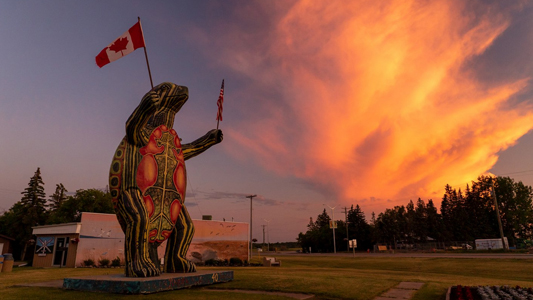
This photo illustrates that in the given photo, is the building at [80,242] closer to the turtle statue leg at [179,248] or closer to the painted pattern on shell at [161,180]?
the turtle statue leg at [179,248]

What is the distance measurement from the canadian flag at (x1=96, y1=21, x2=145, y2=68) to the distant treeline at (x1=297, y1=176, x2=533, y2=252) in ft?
235

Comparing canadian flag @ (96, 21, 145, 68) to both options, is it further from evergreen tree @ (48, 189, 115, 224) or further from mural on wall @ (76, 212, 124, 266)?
evergreen tree @ (48, 189, 115, 224)

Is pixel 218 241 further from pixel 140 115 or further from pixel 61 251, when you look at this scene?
pixel 140 115

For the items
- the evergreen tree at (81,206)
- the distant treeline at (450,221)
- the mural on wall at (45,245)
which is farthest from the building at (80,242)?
the distant treeline at (450,221)

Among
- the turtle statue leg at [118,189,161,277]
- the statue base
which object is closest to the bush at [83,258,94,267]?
the statue base

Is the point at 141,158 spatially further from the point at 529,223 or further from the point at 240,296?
the point at 529,223

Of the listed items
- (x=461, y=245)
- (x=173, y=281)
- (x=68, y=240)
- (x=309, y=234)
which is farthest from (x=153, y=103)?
(x=309, y=234)

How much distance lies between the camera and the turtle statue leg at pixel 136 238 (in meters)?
9.02

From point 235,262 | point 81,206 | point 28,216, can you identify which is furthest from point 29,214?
point 235,262

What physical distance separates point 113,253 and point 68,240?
3730mm

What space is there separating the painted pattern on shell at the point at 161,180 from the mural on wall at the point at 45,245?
924 inches

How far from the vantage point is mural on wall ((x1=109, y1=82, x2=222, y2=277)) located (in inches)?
364

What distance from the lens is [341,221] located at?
3494 inches

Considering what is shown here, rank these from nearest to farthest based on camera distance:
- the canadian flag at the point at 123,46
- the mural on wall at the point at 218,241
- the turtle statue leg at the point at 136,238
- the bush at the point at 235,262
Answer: the turtle statue leg at the point at 136,238
the canadian flag at the point at 123,46
the mural on wall at the point at 218,241
the bush at the point at 235,262
